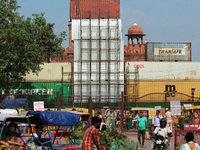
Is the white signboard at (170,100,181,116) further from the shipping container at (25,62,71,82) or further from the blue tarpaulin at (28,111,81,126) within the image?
the shipping container at (25,62,71,82)

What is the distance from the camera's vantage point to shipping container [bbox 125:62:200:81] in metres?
58.4

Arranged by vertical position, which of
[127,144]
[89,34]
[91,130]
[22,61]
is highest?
[89,34]

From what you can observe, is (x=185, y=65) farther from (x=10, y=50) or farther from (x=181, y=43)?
(x=10, y=50)

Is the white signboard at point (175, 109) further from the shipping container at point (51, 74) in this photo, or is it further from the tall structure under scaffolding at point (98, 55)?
the shipping container at point (51, 74)

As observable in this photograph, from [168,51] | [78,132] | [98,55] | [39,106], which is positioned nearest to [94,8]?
[98,55]

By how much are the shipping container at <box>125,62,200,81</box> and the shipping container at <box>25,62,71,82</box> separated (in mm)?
7878

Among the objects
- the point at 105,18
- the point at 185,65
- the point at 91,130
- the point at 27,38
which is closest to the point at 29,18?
the point at 27,38

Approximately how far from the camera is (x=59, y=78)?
190 ft

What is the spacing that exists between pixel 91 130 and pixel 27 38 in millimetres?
30888

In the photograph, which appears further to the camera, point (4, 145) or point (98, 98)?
point (98, 98)

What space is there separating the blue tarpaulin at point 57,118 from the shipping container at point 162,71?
4608cm

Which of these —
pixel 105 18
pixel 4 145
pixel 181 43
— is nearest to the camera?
pixel 4 145

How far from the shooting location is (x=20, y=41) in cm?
3922

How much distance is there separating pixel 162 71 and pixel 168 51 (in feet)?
37.4
